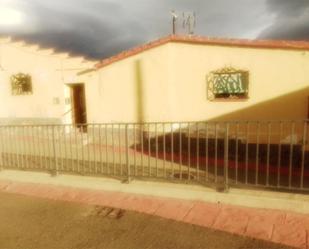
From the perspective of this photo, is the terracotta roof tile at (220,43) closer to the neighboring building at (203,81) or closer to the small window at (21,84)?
the neighboring building at (203,81)

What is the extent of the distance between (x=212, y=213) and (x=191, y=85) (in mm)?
6466

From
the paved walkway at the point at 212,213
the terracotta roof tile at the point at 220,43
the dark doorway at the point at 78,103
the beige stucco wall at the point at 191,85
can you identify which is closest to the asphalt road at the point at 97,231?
the paved walkway at the point at 212,213

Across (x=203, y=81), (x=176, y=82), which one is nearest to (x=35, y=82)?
(x=176, y=82)

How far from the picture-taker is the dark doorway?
1560 cm

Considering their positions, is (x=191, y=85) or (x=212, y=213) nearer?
(x=212, y=213)

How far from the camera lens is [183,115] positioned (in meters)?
11.6

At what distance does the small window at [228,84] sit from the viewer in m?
10.6

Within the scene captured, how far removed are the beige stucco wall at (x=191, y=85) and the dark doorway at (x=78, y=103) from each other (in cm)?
165

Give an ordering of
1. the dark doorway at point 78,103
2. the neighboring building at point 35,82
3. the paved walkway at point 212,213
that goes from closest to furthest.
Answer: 1. the paved walkway at point 212,213
2. the neighboring building at point 35,82
3. the dark doorway at point 78,103

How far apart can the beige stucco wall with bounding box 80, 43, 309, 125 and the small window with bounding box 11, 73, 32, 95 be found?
3.58 metres

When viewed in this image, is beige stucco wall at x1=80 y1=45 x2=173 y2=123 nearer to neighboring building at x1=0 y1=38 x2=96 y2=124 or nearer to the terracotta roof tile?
the terracotta roof tile

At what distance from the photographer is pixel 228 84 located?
10.8m

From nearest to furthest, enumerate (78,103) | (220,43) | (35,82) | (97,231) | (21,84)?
(97,231)
(220,43)
(35,82)
(78,103)
(21,84)

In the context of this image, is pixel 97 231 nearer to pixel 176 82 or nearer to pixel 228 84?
pixel 228 84
